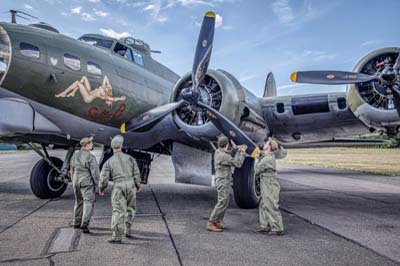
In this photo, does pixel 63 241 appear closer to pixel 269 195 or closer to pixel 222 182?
pixel 222 182

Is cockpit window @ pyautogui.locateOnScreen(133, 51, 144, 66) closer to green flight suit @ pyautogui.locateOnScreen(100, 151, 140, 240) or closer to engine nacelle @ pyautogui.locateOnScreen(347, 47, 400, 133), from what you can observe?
green flight suit @ pyautogui.locateOnScreen(100, 151, 140, 240)

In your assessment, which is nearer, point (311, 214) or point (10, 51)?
point (10, 51)

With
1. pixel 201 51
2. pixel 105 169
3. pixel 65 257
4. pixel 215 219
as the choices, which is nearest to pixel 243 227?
pixel 215 219

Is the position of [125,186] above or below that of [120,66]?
below

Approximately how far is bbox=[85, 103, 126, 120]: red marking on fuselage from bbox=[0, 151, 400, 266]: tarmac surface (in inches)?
77.2

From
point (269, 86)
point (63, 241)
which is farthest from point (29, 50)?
point (269, 86)

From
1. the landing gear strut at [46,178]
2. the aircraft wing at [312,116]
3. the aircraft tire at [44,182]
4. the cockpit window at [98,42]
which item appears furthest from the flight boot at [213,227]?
the aircraft tire at [44,182]

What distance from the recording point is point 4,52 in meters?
5.36

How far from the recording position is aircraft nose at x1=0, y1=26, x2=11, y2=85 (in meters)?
5.32

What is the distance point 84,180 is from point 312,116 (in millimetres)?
5980

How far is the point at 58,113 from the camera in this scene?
6.14m

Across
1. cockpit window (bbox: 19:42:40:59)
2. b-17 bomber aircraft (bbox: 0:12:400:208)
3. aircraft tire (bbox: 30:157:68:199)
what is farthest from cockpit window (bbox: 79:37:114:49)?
aircraft tire (bbox: 30:157:68:199)

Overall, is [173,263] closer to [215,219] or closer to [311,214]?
[215,219]

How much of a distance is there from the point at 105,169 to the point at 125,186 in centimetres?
40
